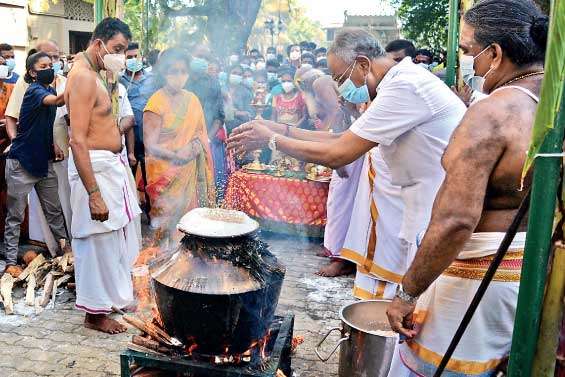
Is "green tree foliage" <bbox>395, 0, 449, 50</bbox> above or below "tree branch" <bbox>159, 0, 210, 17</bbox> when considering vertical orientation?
above

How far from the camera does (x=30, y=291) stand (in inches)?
193

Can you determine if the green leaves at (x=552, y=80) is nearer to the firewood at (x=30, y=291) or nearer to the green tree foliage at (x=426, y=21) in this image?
the firewood at (x=30, y=291)

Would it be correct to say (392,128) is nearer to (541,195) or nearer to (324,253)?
(541,195)

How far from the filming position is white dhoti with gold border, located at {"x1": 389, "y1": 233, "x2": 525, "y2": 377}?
2.07 metres

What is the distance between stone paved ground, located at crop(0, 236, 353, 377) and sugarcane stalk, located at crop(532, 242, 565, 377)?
99.7 inches

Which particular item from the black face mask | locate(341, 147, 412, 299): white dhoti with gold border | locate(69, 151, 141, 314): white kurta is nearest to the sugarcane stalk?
locate(341, 147, 412, 299): white dhoti with gold border

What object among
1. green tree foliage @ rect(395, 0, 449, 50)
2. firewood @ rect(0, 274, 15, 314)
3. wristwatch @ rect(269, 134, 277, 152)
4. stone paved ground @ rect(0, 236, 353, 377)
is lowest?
stone paved ground @ rect(0, 236, 353, 377)

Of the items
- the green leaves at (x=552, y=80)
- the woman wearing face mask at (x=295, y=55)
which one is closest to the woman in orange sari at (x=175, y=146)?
the green leaves at (x=552, y=80)

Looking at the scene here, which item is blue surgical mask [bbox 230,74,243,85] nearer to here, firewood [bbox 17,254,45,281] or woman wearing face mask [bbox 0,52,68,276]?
woman wearing face mask [bbox 0,52,68,276]

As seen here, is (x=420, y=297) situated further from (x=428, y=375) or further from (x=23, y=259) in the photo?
(x=23, y=259)

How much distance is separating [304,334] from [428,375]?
2254mm

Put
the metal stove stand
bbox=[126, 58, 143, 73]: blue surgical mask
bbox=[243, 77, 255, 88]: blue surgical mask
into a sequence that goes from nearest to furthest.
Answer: the metal stove stand, bbox=[126, 58, 143, 73]: blue surgical mask, bbox=[243, 77, 255, 88]: blue surgical mask

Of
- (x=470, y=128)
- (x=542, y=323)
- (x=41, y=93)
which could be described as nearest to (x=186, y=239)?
(x=470, y=128)

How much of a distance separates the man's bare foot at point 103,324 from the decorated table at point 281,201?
9.35 feet
